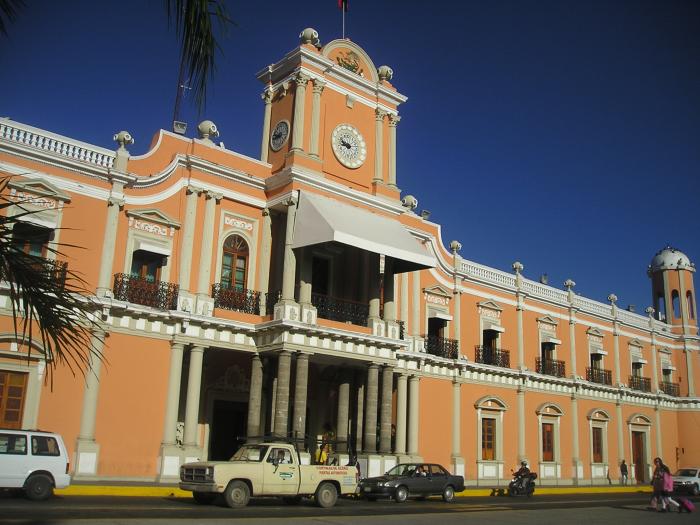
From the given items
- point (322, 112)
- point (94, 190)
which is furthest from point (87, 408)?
point (322, 112)

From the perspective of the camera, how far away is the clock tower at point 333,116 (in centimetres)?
2364

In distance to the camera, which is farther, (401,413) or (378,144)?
(378,144)

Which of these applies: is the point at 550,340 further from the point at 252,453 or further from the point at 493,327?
the point at 252,453

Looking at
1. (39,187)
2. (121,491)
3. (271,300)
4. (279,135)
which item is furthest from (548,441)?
(39,187)

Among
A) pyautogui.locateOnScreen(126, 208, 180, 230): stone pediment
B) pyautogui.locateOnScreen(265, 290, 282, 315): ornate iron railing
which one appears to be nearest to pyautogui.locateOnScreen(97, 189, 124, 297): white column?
pyautogui.locateOnScreen(126, 208, 180, 230): stone pediment

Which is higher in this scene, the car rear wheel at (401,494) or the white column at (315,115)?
the white column at (315,115)

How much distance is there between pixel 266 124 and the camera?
25.2 meters

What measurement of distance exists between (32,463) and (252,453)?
15.1 feet

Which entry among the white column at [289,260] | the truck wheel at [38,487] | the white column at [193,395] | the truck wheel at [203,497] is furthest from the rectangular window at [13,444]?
the white column at [289,260]

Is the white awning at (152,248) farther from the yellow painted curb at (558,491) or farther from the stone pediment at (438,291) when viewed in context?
the yellow painted curb at (558,491)

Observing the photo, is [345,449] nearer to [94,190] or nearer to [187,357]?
[187,357]

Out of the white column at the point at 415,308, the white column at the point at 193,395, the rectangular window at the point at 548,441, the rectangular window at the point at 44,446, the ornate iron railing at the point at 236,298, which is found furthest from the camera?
the rectangular window at the point at 548,441

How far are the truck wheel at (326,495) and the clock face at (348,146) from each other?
11.9 meters

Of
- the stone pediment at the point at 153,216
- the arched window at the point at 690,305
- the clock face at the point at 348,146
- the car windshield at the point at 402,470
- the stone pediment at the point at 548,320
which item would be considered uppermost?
the clock face at the point at 348,146
